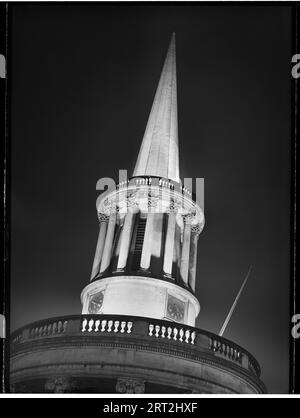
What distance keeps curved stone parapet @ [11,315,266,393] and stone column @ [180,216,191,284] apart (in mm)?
Result: 5405

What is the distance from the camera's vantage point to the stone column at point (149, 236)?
26.6 meters

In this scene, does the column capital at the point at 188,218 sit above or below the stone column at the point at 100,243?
above

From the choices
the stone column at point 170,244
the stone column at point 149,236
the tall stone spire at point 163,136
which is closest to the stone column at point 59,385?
the stone column at point 149,236

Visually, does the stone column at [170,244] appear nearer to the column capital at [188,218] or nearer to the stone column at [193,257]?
the column capital at [188,218]

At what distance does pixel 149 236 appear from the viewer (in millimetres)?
27219

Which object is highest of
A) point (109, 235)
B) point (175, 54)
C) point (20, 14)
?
point (175, 54)

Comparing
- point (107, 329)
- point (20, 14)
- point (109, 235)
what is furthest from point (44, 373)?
point (20, 14)

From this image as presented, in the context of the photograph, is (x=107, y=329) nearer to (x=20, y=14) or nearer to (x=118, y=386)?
(x=118, y=386)

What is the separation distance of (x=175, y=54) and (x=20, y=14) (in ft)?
23.5

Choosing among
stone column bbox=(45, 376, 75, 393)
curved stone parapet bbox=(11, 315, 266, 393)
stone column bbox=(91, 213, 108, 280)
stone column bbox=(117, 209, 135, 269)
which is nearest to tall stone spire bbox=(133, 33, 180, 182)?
stone column bbox=(117, 209, 135, 269)

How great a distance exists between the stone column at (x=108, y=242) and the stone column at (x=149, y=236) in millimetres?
1479

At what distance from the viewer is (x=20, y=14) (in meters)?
22.4

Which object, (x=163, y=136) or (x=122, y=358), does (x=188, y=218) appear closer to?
(x=163, y=136)

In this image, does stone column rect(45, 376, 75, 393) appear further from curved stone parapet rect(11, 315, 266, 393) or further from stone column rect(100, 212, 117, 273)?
stone column rect(100, 212, 117, 273)
